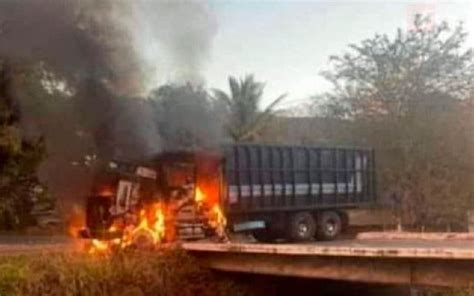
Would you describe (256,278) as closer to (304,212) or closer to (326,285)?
(326,285)

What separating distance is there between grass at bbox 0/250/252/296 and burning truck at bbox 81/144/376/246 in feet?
3.22

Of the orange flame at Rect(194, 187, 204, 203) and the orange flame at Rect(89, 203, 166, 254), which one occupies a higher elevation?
the orange flame at Rect(194, 187, 204, 203)

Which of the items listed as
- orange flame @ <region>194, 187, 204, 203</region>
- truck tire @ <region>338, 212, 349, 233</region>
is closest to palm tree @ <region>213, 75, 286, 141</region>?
truck tire @ <region>338, 212, 349, 233</region>

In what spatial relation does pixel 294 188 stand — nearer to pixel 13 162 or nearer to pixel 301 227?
pixel 301 227

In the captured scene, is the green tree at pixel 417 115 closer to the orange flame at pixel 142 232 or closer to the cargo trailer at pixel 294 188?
the cargo trailer at pixel 294 188

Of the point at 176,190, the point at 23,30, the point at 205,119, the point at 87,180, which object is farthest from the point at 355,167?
the point at 23,30

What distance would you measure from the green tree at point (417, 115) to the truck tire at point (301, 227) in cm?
745

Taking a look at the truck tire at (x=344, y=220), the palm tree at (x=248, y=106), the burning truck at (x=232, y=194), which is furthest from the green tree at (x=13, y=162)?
the palm tree at (x=248, y=106)

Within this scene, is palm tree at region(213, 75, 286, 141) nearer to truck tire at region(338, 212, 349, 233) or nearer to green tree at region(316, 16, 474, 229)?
green tree at region(316, 16, 474, 229)

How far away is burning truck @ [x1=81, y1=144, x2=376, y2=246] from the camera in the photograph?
16078 millimetres

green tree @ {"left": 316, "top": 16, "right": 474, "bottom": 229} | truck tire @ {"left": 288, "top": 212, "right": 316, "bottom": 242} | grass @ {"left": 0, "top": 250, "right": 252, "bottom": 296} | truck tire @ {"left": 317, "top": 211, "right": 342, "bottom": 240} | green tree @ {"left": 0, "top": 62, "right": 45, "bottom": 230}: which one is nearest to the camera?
grass @ {"left": 0, "top": 250, "right": 252, "bottom": 296}

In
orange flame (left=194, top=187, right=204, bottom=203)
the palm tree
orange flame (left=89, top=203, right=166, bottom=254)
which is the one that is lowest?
orange flame (left=89, top=203, right=166, bottom=254)

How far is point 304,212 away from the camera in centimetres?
2045

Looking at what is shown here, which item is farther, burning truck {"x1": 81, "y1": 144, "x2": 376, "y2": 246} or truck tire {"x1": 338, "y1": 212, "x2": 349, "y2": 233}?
truck tire {"x1": 338, "y1": 212, "x2": 349, "y2": 233}
